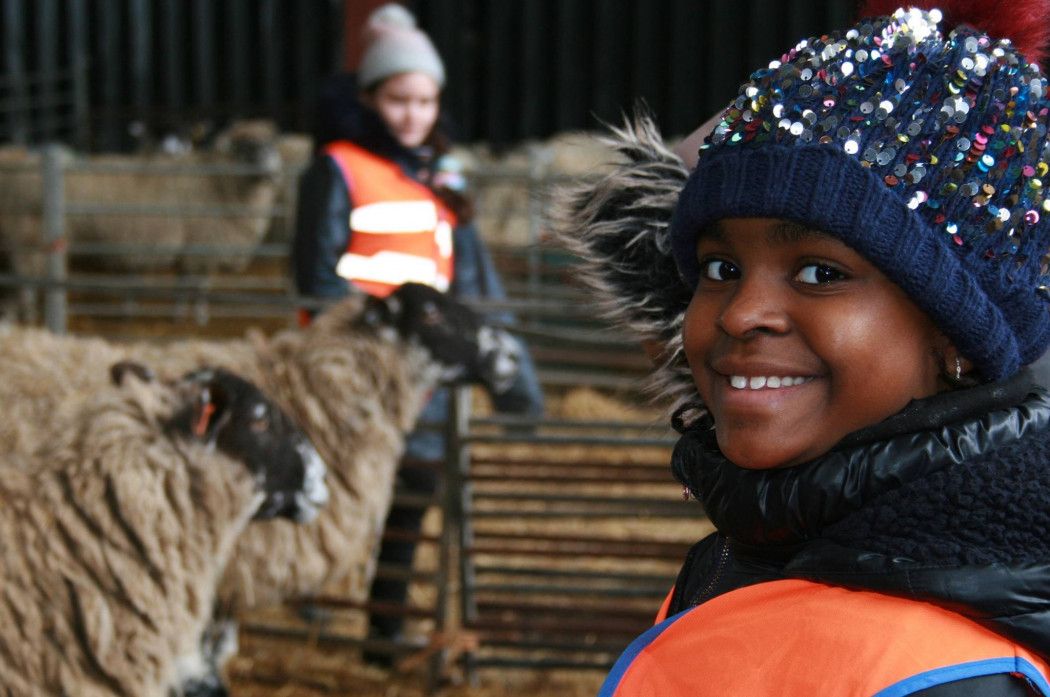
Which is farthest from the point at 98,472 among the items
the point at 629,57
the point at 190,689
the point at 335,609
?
the point at 629,57

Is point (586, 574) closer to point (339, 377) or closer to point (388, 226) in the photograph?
point (339, 377)

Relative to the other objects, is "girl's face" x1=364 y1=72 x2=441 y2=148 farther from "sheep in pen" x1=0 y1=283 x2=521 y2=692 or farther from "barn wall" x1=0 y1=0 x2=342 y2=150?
"barn wall" x1=0 y1=0 x2=342 y2=150

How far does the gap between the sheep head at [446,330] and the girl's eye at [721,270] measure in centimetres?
303

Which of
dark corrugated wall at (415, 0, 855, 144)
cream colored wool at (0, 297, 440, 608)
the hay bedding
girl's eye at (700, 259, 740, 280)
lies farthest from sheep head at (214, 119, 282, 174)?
girl's eye at (700, 259, 740, 280)

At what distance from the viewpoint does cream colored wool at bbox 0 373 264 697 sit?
2.61 meters

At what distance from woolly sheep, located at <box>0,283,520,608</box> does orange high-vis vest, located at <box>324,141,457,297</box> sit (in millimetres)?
133

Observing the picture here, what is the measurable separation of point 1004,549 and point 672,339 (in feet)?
1.98

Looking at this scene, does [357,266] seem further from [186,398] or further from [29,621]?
[29,621]

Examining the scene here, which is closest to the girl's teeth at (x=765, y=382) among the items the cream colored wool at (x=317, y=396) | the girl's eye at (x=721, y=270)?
the girl's eye at (x=721, y=270)

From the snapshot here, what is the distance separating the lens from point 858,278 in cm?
115

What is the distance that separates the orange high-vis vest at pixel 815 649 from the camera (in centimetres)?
100

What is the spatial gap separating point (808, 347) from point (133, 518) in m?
2.02

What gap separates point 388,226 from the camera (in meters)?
4.29

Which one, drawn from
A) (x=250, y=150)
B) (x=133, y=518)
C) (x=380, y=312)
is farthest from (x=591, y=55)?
→ (x=133, y=518)
